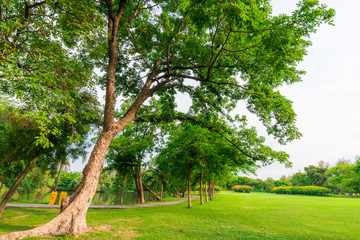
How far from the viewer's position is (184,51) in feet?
32.3

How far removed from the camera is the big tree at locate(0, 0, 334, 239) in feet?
20.8

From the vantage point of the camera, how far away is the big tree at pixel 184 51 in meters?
6.35

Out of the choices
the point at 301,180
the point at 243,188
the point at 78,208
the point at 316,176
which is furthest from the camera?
the point at 301,180

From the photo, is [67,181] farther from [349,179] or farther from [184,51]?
[349,179]

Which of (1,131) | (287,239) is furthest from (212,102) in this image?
(1,131)

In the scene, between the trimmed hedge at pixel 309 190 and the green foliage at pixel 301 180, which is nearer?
the trimmed hedge at pixel 309 190

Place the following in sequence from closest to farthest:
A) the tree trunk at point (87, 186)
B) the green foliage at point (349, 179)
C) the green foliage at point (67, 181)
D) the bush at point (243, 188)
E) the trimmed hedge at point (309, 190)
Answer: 1. the tree trunk at point (87, 186)
2. the green foliage at point (349, 179)
3. the trimmed hedge at point (309, 190)
4. the green foliage at point (67, 181)
5. the bush at point (243, 188)

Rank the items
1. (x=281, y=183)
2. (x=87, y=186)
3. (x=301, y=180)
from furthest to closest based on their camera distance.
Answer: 1. (x=281, y=183)
2. (x=301, y=180)
3. (x=87, y=186)

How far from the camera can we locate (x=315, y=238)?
24.3ft

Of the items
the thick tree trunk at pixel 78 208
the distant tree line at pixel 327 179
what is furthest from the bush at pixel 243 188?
the thick tree trunk at pixel 78 208

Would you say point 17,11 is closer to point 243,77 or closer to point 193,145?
point 243,77

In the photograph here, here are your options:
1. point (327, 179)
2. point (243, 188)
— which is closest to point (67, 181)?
point (243, 188)

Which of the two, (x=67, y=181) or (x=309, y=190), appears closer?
(x=309, y=190)

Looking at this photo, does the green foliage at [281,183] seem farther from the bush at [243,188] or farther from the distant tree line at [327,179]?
the bush at [243,188]
